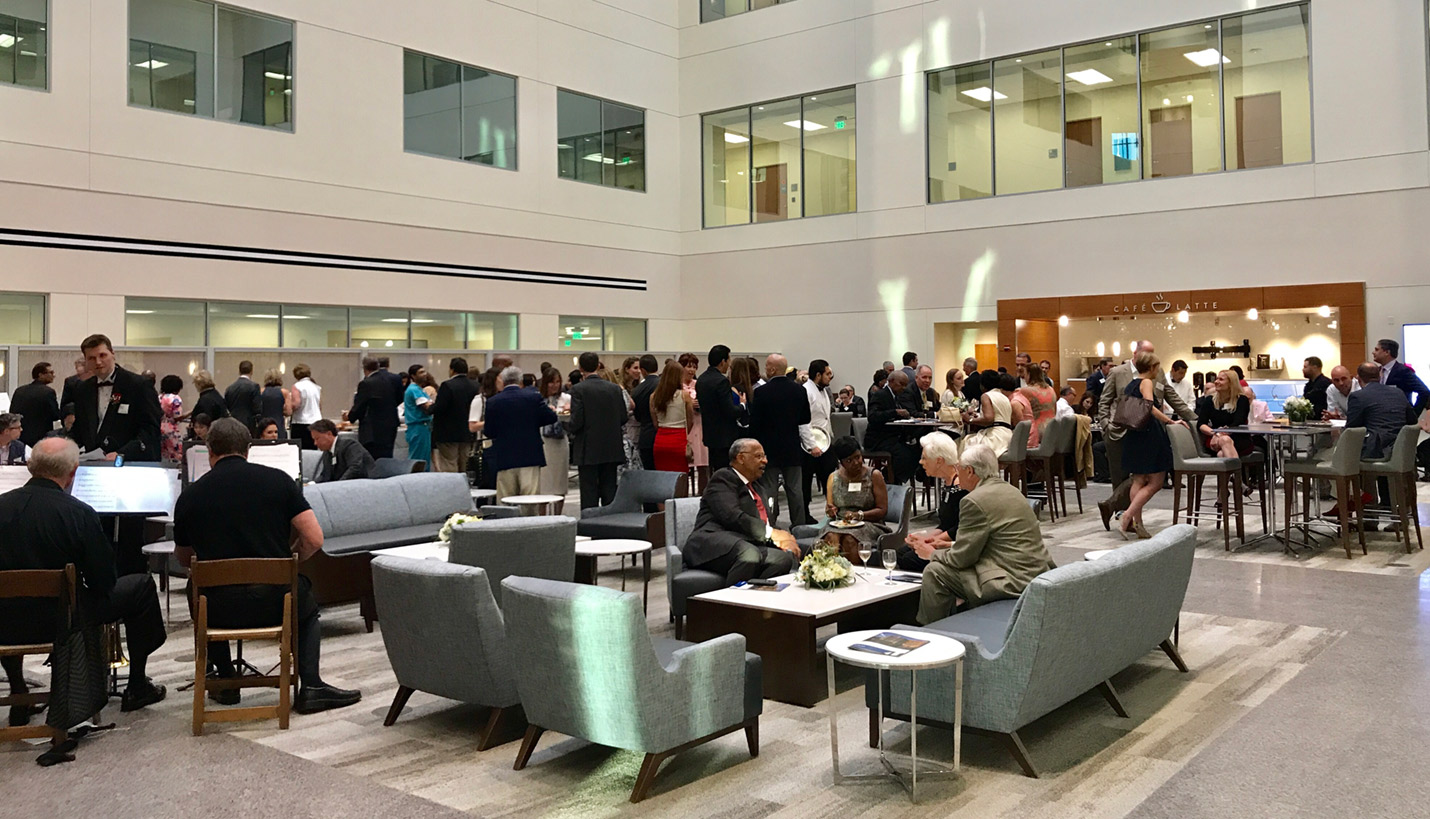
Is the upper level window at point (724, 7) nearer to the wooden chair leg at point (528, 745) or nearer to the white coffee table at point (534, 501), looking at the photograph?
the white coffee table at point (534, 501)

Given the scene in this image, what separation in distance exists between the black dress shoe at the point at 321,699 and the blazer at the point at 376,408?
25.1ft

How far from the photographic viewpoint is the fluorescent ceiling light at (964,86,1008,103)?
19.0 m

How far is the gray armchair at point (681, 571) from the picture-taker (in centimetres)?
644

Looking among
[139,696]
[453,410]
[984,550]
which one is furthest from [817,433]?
[139,696]

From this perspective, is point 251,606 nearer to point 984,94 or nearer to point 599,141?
point 984,94

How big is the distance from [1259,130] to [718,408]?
434 inches

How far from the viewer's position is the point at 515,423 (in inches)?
412

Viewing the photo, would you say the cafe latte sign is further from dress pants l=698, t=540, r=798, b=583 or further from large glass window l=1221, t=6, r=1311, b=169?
dress pants l=698, t=540, r=798, b=583

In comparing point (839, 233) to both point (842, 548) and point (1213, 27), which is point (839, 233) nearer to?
point (1213, 27)

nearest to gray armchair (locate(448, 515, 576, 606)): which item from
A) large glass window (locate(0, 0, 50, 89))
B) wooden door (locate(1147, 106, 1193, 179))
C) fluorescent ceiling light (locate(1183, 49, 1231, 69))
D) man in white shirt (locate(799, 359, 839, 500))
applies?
man in white shirt (locate(799, 359, 839, 500))

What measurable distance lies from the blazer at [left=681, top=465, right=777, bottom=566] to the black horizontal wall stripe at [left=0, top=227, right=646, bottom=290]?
11.5m

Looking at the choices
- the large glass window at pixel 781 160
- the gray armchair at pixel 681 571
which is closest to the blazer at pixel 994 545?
the gray armchair at pixel 681 571

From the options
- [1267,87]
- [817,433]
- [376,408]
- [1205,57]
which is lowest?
[817,433]

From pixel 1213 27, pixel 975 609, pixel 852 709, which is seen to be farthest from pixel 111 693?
pixel 1213 27
